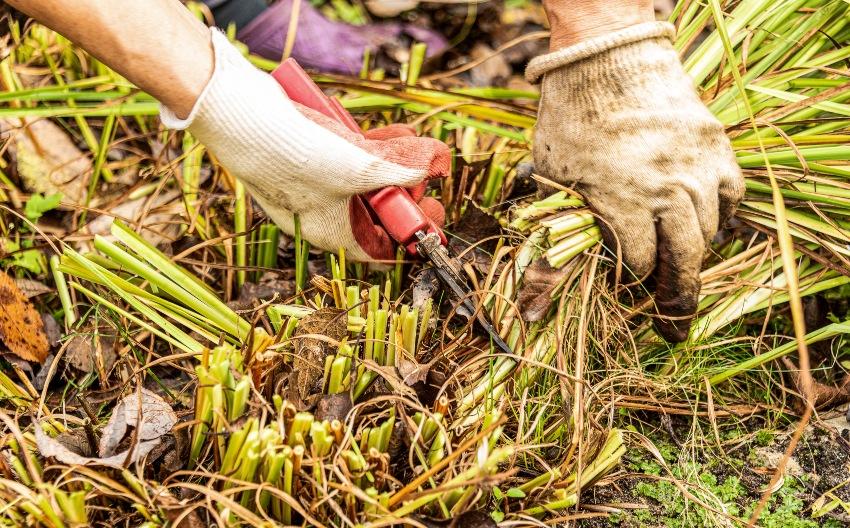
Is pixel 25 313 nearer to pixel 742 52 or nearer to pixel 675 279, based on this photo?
pixel 675 279

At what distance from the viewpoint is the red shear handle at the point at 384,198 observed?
141 cm

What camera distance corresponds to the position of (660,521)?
1252 millimetres

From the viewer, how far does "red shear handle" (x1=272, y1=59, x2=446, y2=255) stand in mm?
1407

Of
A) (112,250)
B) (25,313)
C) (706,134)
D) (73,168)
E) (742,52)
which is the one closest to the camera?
(112,250)

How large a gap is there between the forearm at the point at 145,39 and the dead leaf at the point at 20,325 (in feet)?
1.97

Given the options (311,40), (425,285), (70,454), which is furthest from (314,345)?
(311,40)

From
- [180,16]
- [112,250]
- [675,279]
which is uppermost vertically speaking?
[180,16]

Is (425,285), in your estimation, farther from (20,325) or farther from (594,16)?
(20,325)

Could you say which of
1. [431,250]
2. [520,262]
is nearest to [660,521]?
[520,262]

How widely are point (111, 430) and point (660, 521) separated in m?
1.01

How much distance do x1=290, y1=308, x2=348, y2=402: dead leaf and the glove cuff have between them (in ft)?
2.30

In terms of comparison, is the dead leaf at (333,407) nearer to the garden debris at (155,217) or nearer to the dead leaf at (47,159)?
the garden debris at (155,217)

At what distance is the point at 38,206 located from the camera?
5.93ft

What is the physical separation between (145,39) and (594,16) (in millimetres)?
919
